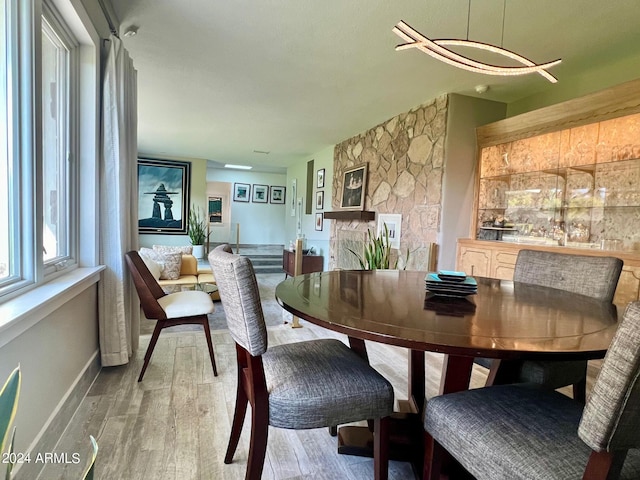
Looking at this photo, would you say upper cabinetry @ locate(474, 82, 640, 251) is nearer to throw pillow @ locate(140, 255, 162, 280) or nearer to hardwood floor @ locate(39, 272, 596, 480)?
hardwood floor @ locate(39, 272, 596, 480)

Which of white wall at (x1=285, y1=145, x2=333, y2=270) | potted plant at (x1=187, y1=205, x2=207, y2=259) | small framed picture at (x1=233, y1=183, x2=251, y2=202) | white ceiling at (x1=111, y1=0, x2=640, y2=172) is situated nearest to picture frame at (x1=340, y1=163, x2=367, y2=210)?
white wall at (x1=285, y1=145, x2=333, y2=270)

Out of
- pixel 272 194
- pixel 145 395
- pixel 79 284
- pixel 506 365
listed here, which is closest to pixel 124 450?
pixel 145 395

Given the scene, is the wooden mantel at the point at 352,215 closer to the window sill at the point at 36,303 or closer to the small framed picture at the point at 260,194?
the window sill at the point at 36,303

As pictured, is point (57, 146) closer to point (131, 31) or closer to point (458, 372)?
point (131, 31)

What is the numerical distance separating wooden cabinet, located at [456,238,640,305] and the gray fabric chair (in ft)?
5.13

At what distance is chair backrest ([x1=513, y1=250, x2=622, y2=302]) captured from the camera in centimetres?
158

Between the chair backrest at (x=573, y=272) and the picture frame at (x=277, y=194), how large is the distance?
297 inches

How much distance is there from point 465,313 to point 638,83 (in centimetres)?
217

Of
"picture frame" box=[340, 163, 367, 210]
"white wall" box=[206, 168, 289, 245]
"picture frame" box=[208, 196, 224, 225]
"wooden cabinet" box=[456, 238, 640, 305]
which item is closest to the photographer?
"wooden cabinet" box=[456, 238, 640, 305]

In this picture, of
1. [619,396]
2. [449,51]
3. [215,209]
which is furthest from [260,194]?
[619,396]

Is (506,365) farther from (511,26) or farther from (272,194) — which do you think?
(272,194)

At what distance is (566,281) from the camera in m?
1.76

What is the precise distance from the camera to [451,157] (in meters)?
3.28

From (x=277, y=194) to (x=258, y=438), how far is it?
8246mm
